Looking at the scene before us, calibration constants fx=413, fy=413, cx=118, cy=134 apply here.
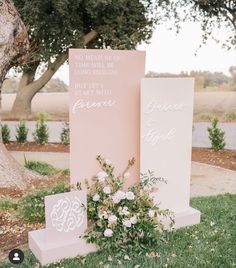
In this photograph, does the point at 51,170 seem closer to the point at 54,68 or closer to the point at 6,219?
the point at 6,219

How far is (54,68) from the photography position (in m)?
19.9

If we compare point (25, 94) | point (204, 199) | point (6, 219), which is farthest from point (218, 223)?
point (25, 94)

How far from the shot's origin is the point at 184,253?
173 inches

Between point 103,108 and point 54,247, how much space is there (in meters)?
1.57

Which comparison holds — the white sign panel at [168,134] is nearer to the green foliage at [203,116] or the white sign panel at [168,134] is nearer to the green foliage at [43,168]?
the green foliage at [43,168]

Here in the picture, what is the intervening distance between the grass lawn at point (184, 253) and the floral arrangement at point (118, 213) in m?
0.14

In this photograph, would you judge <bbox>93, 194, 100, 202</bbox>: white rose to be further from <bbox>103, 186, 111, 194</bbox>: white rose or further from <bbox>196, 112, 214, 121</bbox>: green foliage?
<bbox>196, 112, 214, 121</bbox>: green foliage

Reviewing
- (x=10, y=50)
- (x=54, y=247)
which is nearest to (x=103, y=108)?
(x=54, y=247)

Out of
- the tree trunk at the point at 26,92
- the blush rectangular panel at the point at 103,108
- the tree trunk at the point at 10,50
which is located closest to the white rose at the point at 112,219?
the blush rectangular panel at the point at 103,108

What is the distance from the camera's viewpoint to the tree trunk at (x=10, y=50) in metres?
6.52

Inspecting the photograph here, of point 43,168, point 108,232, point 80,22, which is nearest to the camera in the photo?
point 108,232

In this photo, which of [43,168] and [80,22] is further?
[80,22]

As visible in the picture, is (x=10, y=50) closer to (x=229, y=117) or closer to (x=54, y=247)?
(x=54, y=247)

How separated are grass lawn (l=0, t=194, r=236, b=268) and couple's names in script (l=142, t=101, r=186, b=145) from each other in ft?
3.75
